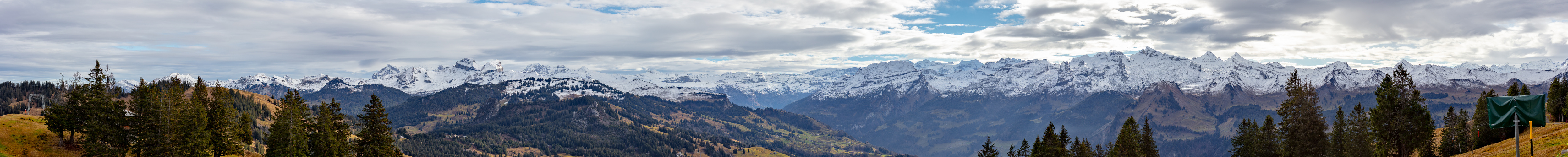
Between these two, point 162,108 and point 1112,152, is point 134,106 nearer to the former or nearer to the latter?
point 162,108

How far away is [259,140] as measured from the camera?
169 metres

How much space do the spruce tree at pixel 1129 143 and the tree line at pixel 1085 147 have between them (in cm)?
3

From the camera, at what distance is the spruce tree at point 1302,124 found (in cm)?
8050

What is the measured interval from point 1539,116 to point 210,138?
103 meters

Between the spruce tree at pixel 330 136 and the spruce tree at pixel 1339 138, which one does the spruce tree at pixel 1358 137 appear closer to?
the spruce tree at pixel 1339 138

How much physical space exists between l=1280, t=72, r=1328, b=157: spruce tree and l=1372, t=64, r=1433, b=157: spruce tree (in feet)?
18.7

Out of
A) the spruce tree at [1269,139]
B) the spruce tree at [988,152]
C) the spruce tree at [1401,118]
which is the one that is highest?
the spruce tree at [1401,118]

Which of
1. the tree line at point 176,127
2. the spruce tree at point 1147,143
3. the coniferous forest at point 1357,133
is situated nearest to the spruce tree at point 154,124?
the tree line at point 176,127

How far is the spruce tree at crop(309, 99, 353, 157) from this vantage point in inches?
3031

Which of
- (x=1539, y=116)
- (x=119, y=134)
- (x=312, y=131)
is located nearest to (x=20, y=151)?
(x=119, y=134)

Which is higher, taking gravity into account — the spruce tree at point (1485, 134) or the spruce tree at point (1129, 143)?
the spruce tree at point (1485, 134)

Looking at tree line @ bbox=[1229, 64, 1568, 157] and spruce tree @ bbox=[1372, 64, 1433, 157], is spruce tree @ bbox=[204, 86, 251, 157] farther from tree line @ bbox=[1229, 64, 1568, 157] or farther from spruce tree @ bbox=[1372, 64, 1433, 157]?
spruce tree @ bbox=[1372, 64, 1433, 157]

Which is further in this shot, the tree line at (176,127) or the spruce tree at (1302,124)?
the spruce tree at (1302,124)

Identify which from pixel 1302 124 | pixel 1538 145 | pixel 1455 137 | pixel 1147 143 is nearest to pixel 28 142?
pixel 1147 143
